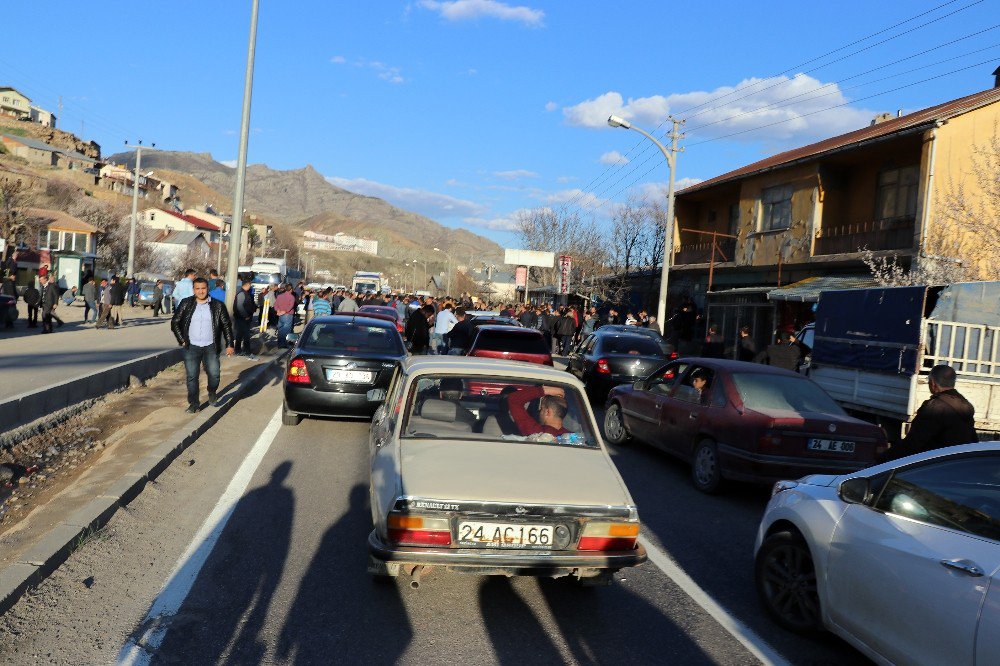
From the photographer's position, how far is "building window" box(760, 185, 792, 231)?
28250mm

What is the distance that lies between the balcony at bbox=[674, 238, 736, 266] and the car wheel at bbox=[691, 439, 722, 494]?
975 inches

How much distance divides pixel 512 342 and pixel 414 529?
9.33 meters

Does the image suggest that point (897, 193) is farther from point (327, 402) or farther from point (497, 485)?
point (497, 485)

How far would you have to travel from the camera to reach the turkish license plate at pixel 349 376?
34.8 feet

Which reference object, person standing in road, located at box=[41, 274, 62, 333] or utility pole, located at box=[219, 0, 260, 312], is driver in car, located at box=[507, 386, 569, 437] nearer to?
utility pole, located at box=[219, 0, 260, 312]

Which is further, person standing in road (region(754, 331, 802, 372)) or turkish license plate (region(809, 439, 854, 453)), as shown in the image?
person standing in road (region(754, 331, 802, 372))

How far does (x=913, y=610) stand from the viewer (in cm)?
371

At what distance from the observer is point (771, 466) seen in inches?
311

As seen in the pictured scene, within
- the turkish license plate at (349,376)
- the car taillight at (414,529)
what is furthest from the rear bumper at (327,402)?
the car taillight at (414,529)

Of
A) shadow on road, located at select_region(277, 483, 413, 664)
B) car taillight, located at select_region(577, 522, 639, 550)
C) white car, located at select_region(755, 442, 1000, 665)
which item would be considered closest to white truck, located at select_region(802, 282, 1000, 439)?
white car, located at select_region(755, 442, 1000, 665)

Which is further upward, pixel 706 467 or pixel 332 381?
pixel 332 381

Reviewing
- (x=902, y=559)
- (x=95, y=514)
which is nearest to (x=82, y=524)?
(x=95, y=514)

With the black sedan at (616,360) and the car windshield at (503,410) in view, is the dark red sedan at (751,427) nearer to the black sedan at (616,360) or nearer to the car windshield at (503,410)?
the car windshield at (503,410)

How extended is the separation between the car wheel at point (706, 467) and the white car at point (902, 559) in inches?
132
